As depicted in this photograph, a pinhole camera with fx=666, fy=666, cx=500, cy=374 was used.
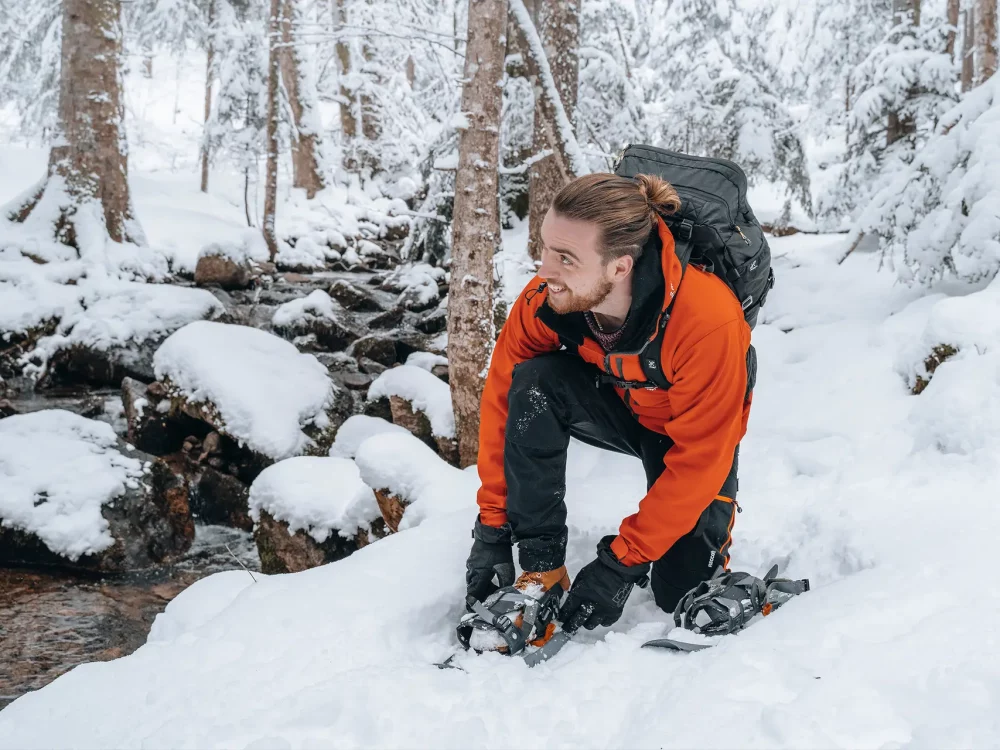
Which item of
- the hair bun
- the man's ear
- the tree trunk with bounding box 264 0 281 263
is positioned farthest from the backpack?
the tree trunk with bounding box 264 0 281 263

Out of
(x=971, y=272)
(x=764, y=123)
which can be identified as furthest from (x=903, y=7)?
(x=971, y=272)

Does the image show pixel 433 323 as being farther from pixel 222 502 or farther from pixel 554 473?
pixel 554 473

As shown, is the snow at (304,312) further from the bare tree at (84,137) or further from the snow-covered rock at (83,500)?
the snow-covered rock at (83,500)

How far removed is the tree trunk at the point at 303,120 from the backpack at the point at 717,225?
65.2ft

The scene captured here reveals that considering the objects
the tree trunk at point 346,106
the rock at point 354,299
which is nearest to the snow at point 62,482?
the rock at point 354,299

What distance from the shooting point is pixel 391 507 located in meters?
4.38

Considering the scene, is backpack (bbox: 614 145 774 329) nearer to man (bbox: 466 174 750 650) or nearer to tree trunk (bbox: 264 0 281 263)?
Answer: man (bbox: 466 174 750 650)

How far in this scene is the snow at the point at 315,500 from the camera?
4.81 meters

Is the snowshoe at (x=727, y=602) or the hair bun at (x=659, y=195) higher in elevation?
the hair bun at (x=659, y=195)

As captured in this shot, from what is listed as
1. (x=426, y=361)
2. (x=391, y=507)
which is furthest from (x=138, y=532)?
(x=426, y=361)

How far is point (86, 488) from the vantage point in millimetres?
4977

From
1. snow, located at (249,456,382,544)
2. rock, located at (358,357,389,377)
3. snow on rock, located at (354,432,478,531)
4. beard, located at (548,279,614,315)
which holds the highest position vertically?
beard, located at (548,279,614,315)

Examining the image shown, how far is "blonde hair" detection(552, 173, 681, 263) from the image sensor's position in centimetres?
221

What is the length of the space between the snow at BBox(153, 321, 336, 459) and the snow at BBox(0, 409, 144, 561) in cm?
121
